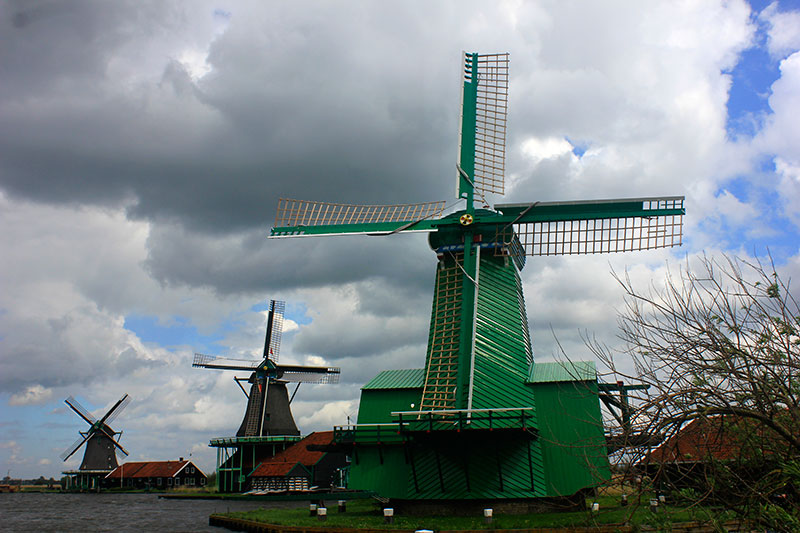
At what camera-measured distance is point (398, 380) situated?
24.8m

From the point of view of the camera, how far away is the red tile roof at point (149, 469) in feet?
210

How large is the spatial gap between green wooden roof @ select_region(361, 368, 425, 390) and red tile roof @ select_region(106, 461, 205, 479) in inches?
1808

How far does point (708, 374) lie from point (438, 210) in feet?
58.8

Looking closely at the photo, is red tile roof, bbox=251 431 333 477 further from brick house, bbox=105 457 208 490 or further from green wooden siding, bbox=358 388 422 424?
green wooden siding, bbox=358 388 422 424

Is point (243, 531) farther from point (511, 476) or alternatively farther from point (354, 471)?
point (511, 476)

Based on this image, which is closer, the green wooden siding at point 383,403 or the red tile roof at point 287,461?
the green wooden siding at point 383,403

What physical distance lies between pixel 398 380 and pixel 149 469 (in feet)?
163

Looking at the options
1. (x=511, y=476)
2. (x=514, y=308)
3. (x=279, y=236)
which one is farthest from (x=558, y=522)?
(x=279, y=236)

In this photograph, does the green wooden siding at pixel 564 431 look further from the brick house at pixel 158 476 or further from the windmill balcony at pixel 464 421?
the brick house at pixel 158 476

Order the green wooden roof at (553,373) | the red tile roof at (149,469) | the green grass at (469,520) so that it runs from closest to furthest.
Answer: the green grass at (469,520)
the green wooden roof at (553,373)
the red tile roof at (149,469)

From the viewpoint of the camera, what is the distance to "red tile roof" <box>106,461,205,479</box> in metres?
64.1

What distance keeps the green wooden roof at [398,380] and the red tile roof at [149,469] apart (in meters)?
45.9

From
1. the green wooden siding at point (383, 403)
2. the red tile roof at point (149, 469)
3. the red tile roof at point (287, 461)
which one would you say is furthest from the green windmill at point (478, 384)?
the red tile roof at point (149, 469)

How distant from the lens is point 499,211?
23.1 m
